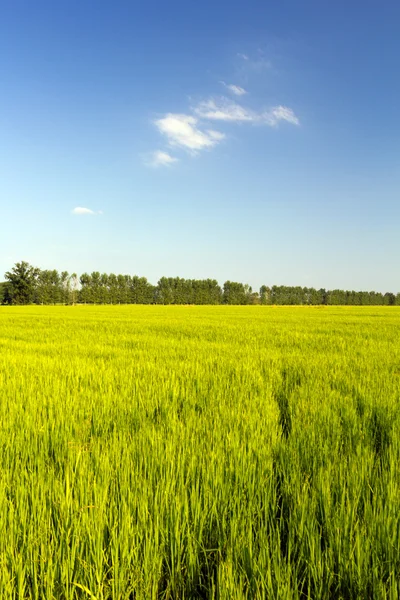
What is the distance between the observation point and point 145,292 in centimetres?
12825

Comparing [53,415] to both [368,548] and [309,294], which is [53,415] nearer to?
[368,548]

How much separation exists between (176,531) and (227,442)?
102 cm

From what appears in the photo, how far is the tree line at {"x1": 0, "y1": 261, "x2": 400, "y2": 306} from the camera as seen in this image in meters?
101

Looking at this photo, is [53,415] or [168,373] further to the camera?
[168,373]

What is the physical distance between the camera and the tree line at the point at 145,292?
330 feet

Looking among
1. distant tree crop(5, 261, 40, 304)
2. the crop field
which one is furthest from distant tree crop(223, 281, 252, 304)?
the crop field

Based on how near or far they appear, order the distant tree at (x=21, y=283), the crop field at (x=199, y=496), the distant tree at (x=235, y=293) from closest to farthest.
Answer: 1. the crop field at (x=199, y=496)
2. the distant tree at (x=21, y=283)
3. the distant tree at (x=235, y=293)

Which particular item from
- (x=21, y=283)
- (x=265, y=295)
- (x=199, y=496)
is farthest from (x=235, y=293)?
(x=199, y=496)

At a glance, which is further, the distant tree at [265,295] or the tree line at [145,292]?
the distant tree at [265,295]

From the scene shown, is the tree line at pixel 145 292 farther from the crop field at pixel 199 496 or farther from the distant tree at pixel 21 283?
the crop field at pixel 199 496

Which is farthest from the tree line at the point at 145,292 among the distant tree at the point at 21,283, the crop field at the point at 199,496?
the crop field at the point at 199,496

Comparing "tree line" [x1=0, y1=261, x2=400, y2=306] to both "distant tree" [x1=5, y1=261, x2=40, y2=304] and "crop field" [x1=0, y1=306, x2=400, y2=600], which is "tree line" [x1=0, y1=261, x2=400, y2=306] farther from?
"crop field" [x1=0, y1=306, x2=400, y2=600]

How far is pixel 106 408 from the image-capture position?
10.8ft

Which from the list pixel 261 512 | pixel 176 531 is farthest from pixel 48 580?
pixel 261 512
